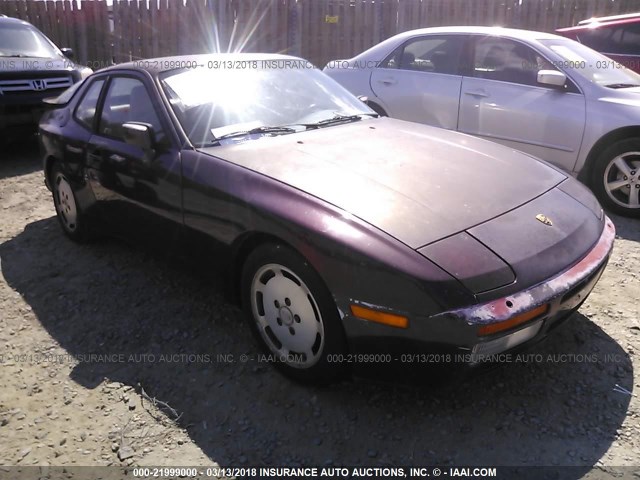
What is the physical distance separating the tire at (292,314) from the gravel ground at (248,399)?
14 cm

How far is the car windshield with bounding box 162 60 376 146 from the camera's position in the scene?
3123 millimetres

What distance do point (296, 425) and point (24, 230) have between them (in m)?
3.57

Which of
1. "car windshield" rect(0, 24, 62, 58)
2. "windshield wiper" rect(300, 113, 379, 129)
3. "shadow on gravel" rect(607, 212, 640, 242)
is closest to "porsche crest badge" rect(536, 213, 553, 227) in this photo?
"windshield wiper" rect(300, 113, 379, 129)

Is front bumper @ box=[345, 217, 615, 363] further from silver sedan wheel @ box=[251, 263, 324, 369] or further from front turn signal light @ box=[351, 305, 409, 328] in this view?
silver sedan wheel @ box=[251, 263, 324, 369]

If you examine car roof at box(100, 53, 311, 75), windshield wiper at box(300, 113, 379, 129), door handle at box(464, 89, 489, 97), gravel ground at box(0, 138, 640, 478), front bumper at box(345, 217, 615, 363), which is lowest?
gravel ground at box(0, 138, 640, 478)

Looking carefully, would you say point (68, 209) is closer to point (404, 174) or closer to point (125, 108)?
point (125, 108)

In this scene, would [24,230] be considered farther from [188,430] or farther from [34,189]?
[188,430]

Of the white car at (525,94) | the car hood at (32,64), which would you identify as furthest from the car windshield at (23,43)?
the white car at (525,94)

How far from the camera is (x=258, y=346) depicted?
111 inches

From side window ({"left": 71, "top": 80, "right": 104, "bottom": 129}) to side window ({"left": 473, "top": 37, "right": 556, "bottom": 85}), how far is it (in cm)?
363

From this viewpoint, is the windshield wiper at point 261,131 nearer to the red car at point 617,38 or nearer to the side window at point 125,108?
the side window at point 125,108

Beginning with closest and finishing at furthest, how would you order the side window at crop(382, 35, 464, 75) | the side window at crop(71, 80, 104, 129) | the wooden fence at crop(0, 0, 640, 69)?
the side window at crop(71, 80, 104, 129) → the side window at crop(382, 35, 464, 75) → the wooden fence at crop(0, 0, 640, 69)

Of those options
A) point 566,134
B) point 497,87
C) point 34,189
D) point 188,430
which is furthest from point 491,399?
point 34,189

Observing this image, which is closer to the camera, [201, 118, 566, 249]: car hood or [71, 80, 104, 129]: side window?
[201, 118, 566, 249]: car hood
